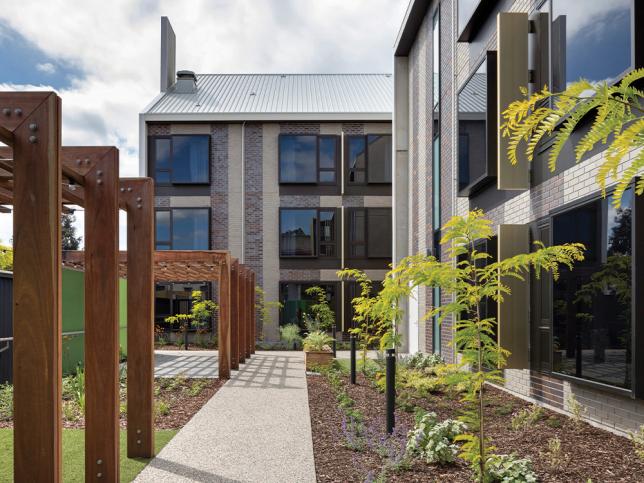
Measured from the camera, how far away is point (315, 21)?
926 centimetres

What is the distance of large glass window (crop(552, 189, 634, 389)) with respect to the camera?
6359 mm

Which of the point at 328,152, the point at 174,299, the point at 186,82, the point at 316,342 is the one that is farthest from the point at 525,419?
the point at 186,82

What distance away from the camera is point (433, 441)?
19.6 feet

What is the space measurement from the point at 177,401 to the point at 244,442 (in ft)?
10.9

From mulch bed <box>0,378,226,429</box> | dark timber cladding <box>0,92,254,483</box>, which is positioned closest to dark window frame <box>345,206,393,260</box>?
mulch bed <box>0,378,226,429</box>

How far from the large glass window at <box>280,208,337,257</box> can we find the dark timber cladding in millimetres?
17428

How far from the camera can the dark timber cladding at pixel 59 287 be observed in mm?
3725

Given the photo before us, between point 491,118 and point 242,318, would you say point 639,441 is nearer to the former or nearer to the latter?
point 491,118

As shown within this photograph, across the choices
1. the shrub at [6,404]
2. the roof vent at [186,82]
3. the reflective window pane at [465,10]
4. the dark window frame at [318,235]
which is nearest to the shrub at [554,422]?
the shrub at [6,404]

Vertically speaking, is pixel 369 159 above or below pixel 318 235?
above

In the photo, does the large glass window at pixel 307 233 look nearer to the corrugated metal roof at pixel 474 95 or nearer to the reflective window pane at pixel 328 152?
the reflective window pane at pixel 328 152

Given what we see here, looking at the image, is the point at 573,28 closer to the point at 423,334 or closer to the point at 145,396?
the point at 145,396

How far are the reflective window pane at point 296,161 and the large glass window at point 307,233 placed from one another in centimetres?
139

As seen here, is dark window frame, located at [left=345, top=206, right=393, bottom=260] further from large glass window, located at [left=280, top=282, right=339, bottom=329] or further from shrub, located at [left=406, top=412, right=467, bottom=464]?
shrub, located at [left=406, top=412, right=467, bottom=464]
